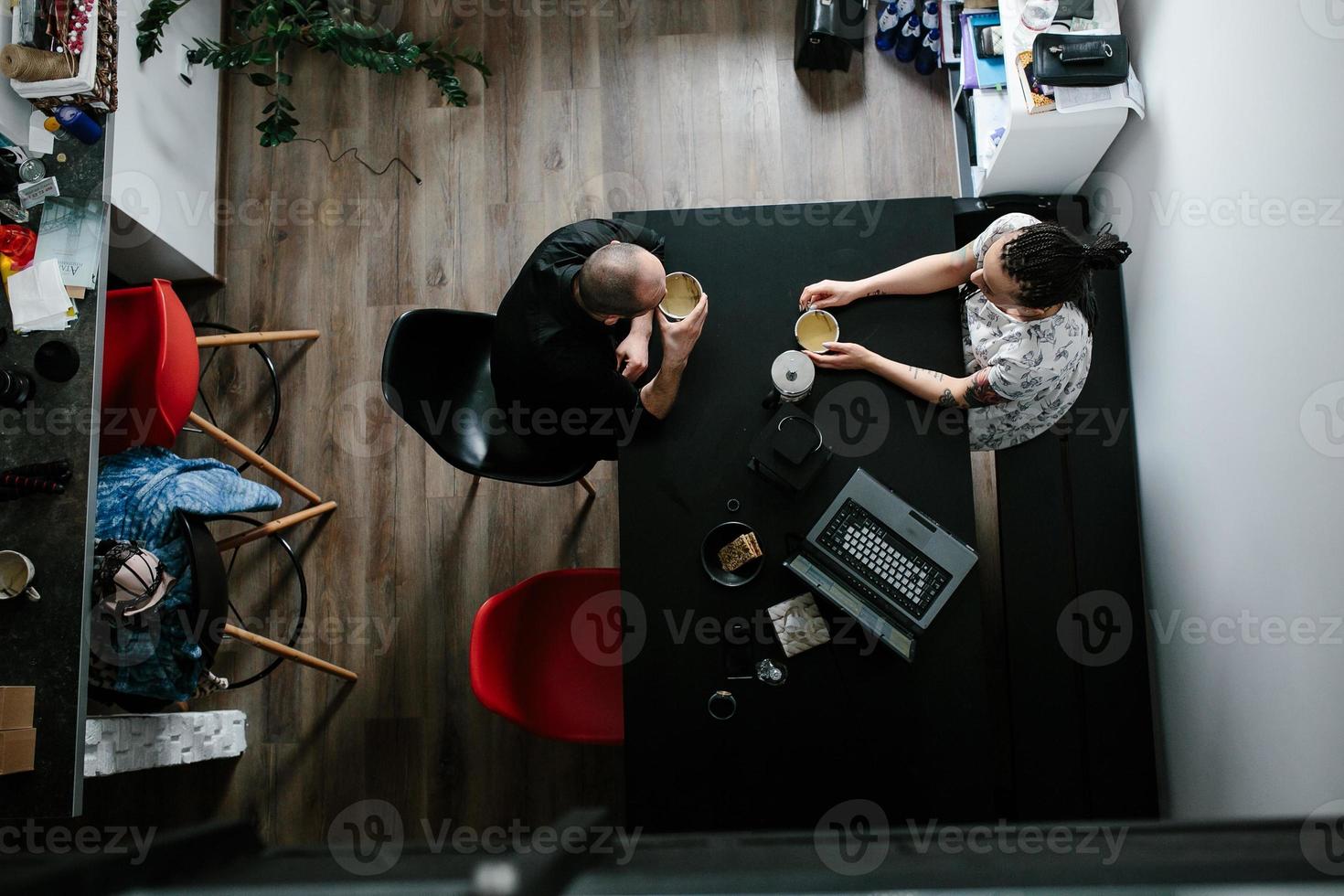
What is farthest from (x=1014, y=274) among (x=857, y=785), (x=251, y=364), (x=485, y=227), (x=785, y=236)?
(x=251, y=364)

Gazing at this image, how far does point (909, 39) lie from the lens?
2.90 metres

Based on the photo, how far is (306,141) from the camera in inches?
120

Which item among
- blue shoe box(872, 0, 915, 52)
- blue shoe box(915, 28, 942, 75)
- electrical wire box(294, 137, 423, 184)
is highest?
blue shoe box(872, 0, 915, 52)

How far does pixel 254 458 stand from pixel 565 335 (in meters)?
1.28

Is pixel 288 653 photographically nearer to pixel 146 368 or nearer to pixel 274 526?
pixel 274 526

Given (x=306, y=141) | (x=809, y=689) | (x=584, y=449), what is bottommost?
(x=809, y=689)

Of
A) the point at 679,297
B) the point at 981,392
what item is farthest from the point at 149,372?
the point at 981,392

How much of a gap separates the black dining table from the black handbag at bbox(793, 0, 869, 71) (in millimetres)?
1117

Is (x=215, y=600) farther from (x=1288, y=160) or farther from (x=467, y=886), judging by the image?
(x=1288, y=160)

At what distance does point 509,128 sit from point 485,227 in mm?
416

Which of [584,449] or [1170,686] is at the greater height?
[584,449]

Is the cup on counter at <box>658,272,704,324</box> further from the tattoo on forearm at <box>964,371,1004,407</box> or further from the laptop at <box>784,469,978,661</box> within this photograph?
the tattoo on forearm at <box>964,371,1004,407</box>

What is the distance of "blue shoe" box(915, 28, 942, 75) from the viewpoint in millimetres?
2854

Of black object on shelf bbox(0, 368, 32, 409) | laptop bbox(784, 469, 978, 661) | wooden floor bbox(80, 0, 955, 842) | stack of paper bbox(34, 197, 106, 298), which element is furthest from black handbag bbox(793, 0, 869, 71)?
black object on shelf bbox(0, 368, 32, 409)
